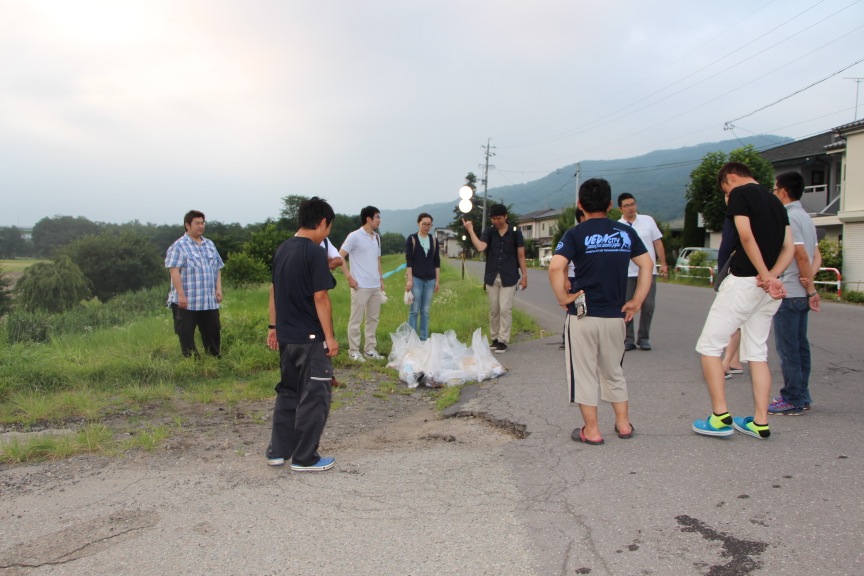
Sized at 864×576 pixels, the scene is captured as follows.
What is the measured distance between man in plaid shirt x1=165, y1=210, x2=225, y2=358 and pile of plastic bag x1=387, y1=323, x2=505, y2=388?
2225 mm

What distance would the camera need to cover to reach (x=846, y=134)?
854 inches

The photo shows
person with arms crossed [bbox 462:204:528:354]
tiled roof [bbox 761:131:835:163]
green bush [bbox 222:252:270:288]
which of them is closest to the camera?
person with arms crossed [bbox 462:204:528:354]

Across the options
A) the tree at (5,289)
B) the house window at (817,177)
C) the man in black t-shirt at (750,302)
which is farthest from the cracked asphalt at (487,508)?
the tree at (5,289)

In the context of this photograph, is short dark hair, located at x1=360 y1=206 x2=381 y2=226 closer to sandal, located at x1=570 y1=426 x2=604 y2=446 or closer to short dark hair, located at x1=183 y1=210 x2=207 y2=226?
short dark hair, located at x1=183 y1=210 x2=207 y2=226

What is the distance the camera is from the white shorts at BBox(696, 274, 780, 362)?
4.07 metres

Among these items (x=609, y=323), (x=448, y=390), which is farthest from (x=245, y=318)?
(x=609, y=323)

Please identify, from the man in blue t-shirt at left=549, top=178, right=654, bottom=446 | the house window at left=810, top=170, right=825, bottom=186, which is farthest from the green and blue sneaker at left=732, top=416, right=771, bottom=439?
the house window at left=810, top=170, right=825, bottom=186

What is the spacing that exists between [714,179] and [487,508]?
27741mm

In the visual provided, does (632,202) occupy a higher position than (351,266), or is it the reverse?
(632,202)

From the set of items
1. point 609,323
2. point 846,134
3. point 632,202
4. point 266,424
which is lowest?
point 266,424

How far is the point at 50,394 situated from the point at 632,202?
6517 millimetres

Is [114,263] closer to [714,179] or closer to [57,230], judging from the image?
[57,230]

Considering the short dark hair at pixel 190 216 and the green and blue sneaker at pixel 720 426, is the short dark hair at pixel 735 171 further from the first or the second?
the short dark hair at pixel 190 216

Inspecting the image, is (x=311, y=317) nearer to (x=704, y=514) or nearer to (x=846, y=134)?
(x=704, y=514)
